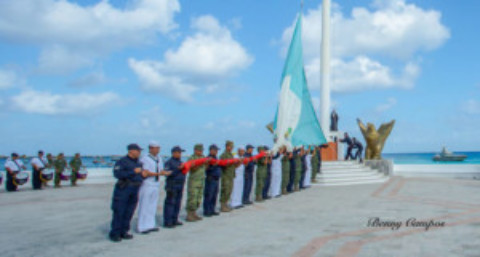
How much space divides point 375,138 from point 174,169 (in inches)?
633

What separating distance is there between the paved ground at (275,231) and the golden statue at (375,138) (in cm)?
986

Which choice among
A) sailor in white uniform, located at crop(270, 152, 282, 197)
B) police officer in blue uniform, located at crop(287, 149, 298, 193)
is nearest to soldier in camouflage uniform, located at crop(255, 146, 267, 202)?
sailor in white uniform, located at crop(270, 152, 282, 197)

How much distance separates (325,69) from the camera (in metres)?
19.6

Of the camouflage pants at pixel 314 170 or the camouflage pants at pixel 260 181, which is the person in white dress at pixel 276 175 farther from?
the camouflage pants at pixel 314 170

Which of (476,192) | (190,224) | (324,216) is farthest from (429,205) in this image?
(190,224)

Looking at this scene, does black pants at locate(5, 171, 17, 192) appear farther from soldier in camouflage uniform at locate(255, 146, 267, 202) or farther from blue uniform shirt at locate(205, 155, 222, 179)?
blue uniform shirt at locate(205, 155, 222, 179)

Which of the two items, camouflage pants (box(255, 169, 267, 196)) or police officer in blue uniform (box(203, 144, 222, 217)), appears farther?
camouflage pants (box(255, 169, 267, 196))

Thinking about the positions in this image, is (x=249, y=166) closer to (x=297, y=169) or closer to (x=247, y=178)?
(x=247, y=178)

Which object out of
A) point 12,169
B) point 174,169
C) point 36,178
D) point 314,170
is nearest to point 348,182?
point 314,170

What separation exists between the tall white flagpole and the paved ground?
9305mm

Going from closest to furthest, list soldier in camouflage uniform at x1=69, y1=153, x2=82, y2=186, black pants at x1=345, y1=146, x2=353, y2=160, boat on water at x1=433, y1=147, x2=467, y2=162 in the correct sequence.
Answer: soldier in camouflage uniform at x1=69, y1=153, x2=82, y2=186 → black pants at x1=345, y1=146, x2=353, y2=160 → boat on water at x1=433, y1=147, x2=467, y2=162

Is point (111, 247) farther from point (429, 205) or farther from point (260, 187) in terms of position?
point (429, 205)

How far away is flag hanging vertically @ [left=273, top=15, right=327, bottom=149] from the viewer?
13320 millimetres

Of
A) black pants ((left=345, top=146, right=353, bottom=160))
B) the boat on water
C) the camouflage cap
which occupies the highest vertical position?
the camouflage cap
